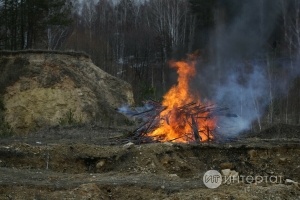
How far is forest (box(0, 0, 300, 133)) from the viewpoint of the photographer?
25.1 m

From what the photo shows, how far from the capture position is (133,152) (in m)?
10.8

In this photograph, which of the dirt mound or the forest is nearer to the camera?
the dirt mound

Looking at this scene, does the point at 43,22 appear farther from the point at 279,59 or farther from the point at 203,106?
the point at 203,106

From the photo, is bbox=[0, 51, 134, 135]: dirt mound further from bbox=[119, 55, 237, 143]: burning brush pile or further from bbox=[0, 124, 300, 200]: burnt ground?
bbox=[0, 124, 300, 200]: burnt ground

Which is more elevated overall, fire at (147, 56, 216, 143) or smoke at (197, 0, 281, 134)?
smoke at (197, 0, 281, 134)

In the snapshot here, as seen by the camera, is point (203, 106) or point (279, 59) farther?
point (279, 59)

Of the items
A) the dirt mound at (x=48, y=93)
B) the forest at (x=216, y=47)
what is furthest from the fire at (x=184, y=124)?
→ the dirt mound at (x=48, y=93)

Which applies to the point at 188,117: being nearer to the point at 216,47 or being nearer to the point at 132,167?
the point at 132,167

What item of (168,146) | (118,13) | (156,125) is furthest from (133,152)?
(118,13)

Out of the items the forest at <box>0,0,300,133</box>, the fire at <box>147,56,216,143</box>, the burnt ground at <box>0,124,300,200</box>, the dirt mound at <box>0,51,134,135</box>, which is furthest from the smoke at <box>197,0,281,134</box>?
the burnt ground at <box>0,124,300,200</box>

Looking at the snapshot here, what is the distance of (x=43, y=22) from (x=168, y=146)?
67.3 feet

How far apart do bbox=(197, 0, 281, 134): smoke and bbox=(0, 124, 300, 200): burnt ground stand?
1198 cm

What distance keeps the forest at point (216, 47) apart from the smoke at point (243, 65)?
55 mm

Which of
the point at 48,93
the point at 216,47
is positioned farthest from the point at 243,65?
the point at 48,93
